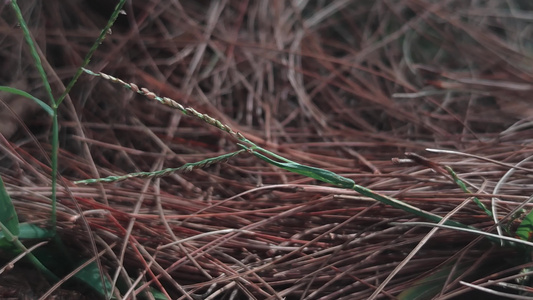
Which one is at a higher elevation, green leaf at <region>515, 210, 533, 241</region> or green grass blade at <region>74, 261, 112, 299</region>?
green leaf at <region>515, 210, 533, 241</region>

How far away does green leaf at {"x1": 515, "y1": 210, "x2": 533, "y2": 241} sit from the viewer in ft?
2.70

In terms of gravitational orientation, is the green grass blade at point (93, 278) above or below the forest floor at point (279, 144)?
below

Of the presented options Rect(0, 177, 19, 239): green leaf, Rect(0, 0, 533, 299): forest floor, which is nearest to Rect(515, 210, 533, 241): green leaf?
Rect(0, 0, 533, 299): forest floor

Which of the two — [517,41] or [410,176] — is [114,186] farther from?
[517,41]

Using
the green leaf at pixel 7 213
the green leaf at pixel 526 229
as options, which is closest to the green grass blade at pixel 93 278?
the green leaf at pixel 7 213

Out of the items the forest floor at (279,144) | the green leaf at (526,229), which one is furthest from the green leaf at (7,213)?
the green leaf at (526,229)

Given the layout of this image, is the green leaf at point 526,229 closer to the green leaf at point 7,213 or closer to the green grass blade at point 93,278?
the green grass blade at point 93,278

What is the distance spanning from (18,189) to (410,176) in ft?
2.54

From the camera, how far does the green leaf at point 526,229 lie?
822 millimetres

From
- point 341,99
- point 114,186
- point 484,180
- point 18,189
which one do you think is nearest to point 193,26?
point 341,99

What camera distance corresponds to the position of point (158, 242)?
3.11ft

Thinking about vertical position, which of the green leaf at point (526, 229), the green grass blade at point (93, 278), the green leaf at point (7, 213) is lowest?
the green grass blade at point (93, 278)

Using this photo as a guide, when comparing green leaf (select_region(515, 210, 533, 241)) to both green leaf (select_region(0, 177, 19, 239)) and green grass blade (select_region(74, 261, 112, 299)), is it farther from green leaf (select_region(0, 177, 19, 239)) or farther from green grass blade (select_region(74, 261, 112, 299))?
green leaf (select_region(0, 177, 19, 239))

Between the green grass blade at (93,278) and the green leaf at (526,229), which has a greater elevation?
the green leaf at (526,229)
